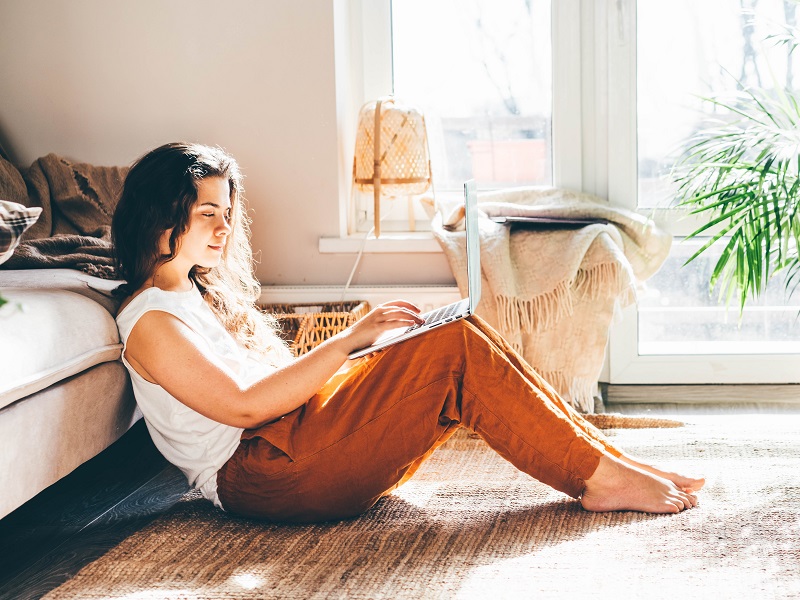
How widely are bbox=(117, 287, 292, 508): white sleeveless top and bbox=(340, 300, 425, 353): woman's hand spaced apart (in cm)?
20

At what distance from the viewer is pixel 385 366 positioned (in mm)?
1574

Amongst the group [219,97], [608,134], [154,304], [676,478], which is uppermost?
[219,97]

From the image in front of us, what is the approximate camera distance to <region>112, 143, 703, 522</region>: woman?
1.53 m

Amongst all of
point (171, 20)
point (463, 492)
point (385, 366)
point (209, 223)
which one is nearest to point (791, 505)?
point (463, 492)

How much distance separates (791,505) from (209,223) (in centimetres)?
115

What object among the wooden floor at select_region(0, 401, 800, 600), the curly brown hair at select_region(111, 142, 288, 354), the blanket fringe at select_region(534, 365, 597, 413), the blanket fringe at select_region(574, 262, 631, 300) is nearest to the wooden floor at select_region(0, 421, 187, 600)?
the wooden floor at select_region(0, 401, 800, 600)

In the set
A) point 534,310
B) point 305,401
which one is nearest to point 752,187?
point 534,310

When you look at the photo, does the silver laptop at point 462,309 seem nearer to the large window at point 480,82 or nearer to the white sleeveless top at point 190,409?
the white sleeveless top at point 190,409

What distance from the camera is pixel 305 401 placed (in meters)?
1.56

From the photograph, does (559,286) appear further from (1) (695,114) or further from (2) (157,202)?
(2) (157,202)

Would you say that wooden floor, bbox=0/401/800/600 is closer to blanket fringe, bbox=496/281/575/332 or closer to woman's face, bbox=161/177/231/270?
woman's face, bbox=161/177/231/270

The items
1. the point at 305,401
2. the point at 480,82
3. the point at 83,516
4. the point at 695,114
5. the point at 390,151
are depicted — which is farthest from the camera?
the point at 480,82

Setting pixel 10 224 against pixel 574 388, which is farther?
Result: pixel 574 388

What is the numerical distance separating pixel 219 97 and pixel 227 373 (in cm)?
132
